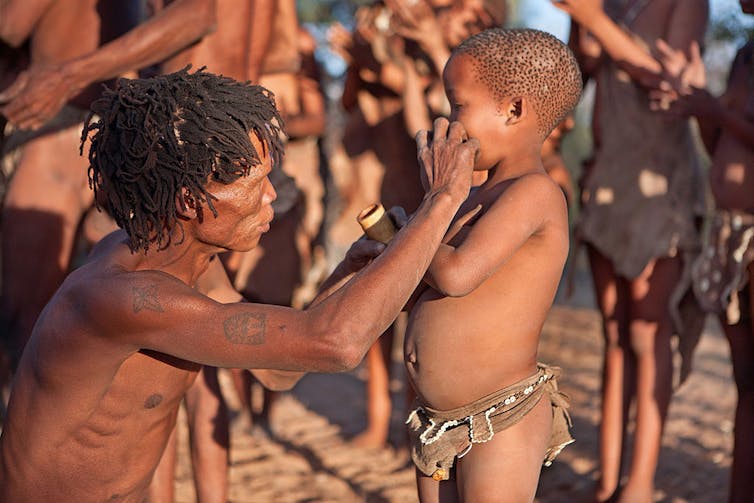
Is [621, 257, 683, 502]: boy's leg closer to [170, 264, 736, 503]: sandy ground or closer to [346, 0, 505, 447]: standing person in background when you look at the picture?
[170, 264, 736, 503]: sandy ground

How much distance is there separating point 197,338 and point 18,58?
249cm

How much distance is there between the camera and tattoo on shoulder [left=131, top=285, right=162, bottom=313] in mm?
1937

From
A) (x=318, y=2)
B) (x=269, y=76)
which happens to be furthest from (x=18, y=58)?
(x=318, y=2)

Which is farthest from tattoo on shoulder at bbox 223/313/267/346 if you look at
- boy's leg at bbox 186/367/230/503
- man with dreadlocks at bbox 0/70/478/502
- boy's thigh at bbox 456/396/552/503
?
boy's leg at bbox 186/367/230/503

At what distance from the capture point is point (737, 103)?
147 inches

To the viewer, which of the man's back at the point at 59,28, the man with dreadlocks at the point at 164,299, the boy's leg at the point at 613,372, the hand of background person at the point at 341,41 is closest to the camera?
the man with dreadlocks at the point at 164,299

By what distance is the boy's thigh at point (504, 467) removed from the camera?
225 centimetres

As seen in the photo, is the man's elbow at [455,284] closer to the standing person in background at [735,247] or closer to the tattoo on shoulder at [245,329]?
the tattoo on shoulder at [245,329]

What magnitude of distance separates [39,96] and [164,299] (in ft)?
5.60

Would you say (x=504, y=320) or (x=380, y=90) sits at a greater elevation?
(x=504, y=320)

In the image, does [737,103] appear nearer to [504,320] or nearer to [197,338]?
[504,320]

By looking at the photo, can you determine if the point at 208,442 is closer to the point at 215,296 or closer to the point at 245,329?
the point at 215,296

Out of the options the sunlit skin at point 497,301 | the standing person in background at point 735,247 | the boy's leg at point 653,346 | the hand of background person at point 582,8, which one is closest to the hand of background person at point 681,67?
the standing person in background at point 735,247

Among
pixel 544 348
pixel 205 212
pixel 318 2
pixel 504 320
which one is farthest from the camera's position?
pixel 318 2
